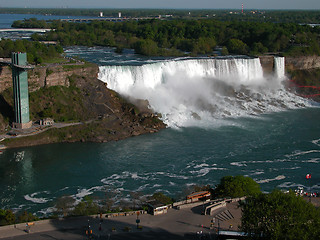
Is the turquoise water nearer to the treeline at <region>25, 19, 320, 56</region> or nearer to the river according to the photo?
the river

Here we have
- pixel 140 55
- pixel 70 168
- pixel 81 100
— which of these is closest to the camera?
pixel 70 168

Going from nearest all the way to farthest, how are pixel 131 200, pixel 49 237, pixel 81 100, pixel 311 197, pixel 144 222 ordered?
pixel 49 237, pixel 144 222, pixel 311 197, pixel 131 200, pixel 81 100

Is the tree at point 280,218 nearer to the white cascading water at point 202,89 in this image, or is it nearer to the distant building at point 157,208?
the distant building at point 157,208

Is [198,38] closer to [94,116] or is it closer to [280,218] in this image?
[94,116]

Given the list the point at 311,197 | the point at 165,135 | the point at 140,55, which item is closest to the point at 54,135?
the point at 165,135

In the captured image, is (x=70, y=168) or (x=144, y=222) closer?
(x=144, y=222)

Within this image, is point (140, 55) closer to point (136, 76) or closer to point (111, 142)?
point (136, 76)

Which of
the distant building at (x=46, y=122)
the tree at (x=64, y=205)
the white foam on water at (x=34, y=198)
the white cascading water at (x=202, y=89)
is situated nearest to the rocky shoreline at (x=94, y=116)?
the distant building at (x=46, y=122)
